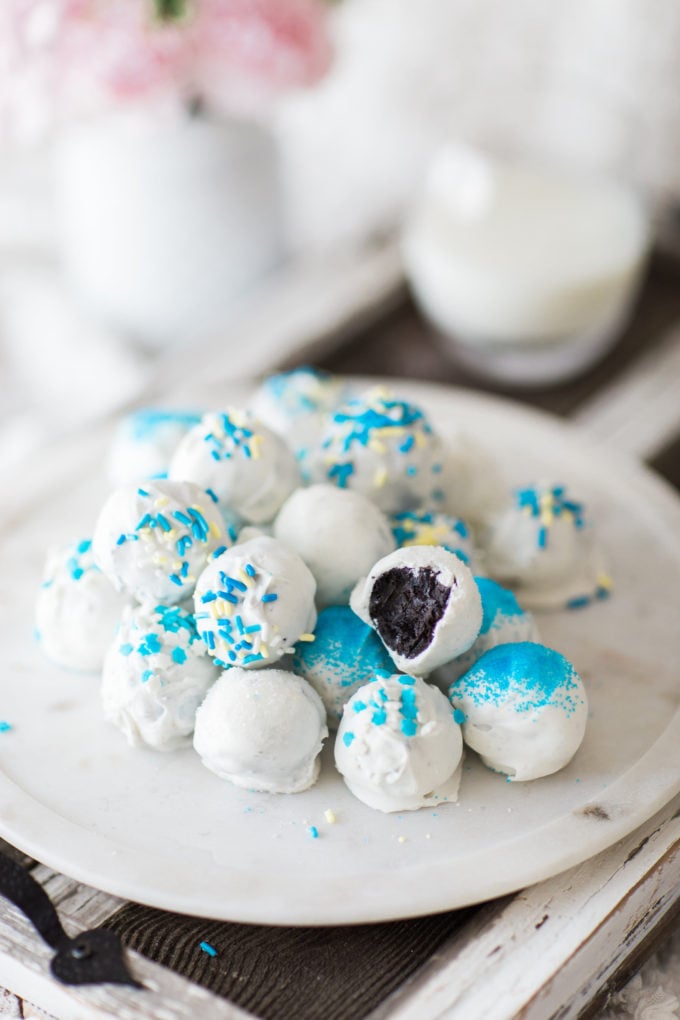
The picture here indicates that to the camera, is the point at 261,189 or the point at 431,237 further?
the point at 261,189

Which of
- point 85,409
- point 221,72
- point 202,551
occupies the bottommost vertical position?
point 85,409

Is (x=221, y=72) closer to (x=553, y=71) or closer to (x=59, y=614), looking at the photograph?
(x=553, y=71)

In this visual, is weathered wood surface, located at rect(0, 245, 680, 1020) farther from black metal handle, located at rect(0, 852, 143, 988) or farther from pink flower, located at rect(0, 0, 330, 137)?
pink flower, located at rect(0, 0, 330, 137)

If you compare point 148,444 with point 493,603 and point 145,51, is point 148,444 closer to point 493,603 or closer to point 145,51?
point 493,603

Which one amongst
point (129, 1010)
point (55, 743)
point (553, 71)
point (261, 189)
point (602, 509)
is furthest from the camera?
point (553, 71)

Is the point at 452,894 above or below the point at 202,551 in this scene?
below

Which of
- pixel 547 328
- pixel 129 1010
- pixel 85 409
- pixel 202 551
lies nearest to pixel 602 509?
pixel 547 328

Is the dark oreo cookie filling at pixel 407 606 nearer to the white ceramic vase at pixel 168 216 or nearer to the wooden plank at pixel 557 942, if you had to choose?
the wooden plank at pixel 557 942
